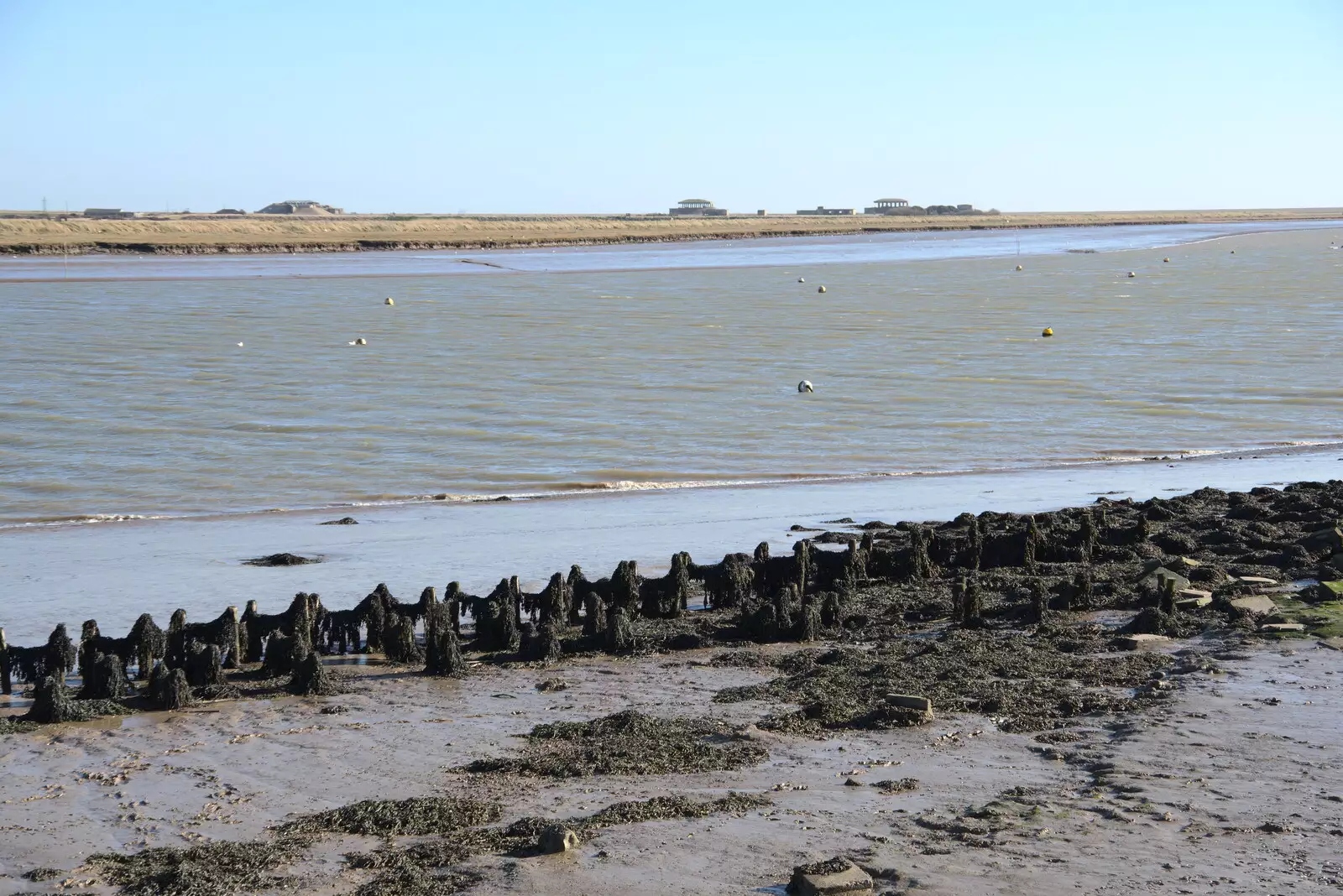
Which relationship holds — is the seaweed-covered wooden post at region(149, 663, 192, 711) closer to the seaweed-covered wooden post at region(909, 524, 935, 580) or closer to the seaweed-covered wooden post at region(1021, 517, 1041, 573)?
the seaweed-covered wooden post at region(909, 524, 935, 580)

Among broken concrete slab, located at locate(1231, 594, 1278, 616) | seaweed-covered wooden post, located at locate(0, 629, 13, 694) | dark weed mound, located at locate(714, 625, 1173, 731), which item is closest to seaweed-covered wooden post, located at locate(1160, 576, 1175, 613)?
broken concrete slab, located at locate(1231, 594, 1278, 616)

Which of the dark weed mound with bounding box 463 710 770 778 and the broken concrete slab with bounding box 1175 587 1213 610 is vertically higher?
the broken concrete slab with bounding box 1175 587 1213 610

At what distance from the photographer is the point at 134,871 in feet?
18.7

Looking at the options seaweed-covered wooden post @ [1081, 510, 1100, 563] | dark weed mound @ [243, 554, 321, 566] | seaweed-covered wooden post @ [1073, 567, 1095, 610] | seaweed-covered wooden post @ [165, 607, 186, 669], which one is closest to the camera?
seaweed-covered wooden post @ [165, 607, 186, 669]

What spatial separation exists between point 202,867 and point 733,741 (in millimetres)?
2710

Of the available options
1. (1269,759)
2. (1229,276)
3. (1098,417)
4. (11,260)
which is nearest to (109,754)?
(1269,759)

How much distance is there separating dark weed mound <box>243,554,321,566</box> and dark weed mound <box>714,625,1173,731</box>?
201 inches

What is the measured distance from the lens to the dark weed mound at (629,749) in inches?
270

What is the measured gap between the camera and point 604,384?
83.9 feet

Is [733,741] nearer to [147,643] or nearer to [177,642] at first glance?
[177,642]

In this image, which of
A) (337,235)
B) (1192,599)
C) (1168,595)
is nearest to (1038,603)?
(1168,595)

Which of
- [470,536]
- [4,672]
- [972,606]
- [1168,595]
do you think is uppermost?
[1168,595]

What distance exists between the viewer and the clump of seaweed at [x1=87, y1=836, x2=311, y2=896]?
558cm

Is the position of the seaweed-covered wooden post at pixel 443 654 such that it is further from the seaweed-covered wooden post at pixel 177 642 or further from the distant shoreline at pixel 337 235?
the distant shoreline at pixel 337 235
